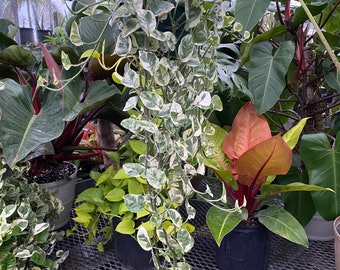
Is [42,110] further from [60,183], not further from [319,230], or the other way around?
[319,230]

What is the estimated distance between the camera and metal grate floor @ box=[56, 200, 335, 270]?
844 millimetres

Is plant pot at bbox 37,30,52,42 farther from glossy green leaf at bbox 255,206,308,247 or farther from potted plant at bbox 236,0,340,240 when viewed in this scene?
glossy green leaf at bbox 255,206,308,247

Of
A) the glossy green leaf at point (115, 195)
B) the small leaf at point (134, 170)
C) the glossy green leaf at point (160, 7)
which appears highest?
the glossy green leaf at point (160, 7)

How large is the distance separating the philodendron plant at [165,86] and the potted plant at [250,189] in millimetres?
161

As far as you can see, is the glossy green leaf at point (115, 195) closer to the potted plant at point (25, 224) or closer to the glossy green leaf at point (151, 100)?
the potted plant at point (25, 224)

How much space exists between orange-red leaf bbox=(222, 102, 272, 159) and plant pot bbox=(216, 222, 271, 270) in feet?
0.58

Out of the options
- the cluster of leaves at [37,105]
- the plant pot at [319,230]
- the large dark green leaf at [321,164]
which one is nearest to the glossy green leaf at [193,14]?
the cluster of leaves at [37,105]

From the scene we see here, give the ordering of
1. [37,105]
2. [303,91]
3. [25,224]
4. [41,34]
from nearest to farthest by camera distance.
A: [25,224] < [37,105] < [303,91] < [41,34]

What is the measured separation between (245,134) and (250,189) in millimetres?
137

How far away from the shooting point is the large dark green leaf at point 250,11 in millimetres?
789

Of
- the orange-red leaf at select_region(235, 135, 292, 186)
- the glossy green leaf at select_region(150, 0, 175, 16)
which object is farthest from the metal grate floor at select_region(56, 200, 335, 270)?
the glossy green leaf at select_region(150, 0, 175, 16)

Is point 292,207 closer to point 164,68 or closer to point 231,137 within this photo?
point 231,137

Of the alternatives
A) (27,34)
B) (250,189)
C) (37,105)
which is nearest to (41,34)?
(27,34)

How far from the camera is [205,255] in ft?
2.95
